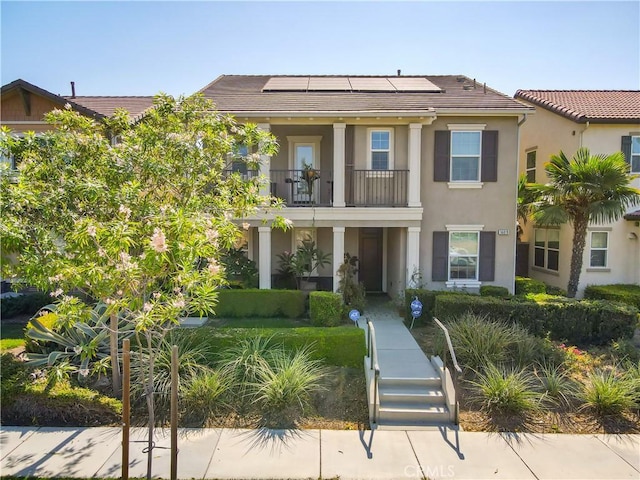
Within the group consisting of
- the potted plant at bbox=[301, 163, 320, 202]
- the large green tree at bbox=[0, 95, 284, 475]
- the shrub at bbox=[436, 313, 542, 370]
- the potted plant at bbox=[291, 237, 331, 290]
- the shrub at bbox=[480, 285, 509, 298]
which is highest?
the potted plant at bbox=[301, 163, 320, 202]

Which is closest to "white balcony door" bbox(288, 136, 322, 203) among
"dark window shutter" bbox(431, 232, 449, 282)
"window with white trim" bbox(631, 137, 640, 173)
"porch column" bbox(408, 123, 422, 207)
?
"porch column" bbox(408, 123, 422, 207)

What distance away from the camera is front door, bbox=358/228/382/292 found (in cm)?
1441

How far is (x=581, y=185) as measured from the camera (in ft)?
36.0

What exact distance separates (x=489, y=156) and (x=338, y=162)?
4982 millimetres

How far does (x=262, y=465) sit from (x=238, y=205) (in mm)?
3746

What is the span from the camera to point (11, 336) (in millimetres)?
9133

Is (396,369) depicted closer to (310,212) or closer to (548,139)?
(310,212)

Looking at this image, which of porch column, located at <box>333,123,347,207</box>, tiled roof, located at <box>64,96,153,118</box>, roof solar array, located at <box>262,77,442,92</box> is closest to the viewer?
porch column, located at <box>333,123,347,207</box>

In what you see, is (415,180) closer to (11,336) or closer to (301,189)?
(301,189)

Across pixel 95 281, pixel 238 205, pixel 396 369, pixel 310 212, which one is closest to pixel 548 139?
pixel 310 212

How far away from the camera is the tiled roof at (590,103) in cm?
1324

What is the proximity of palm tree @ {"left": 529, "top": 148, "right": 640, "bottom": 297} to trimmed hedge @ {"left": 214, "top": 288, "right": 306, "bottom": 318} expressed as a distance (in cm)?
824

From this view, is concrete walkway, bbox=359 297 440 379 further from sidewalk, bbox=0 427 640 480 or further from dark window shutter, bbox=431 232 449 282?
dark window shutter, bbox=431 232 449 282

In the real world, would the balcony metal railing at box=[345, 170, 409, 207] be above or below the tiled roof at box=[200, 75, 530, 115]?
below
